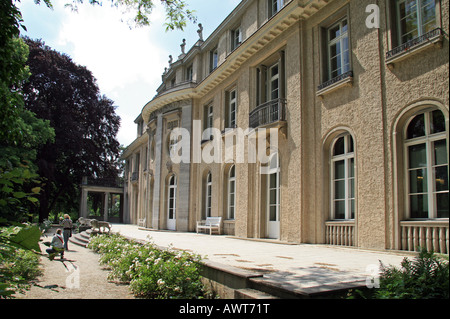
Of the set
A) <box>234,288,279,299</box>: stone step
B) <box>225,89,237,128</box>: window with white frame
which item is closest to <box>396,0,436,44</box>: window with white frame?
<box>234,288,279,299</box>: stone step

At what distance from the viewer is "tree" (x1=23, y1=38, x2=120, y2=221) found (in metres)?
25.1

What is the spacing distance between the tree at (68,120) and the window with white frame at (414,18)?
22.1 meters

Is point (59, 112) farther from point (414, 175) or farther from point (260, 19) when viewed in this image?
point (414, 175)

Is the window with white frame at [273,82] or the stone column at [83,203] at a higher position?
the window with white frame at [273,82]

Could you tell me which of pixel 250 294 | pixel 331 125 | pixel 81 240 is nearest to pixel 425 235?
pixel 331 125

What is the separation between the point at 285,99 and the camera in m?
12.3

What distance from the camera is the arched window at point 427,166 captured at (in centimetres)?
759

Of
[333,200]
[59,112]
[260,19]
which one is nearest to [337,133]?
[333,200]

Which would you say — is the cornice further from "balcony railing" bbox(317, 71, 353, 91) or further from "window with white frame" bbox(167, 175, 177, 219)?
"window with white frame" bbox(167, 175, 177, 219)

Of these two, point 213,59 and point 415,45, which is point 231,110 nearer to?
point 213,59

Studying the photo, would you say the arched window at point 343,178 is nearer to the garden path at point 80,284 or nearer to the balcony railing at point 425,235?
the balcony railing at point 425,235

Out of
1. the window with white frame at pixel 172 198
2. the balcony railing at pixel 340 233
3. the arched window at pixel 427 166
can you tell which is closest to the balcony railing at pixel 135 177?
the window with white frame at pixel 172 198

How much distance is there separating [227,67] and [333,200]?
336 inches

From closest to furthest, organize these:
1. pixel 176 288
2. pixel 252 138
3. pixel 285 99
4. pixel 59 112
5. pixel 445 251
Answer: pixel 176 288 → pixel 445 251 → pixel 285 99 → pixel 252 138 → pixel 59 112
